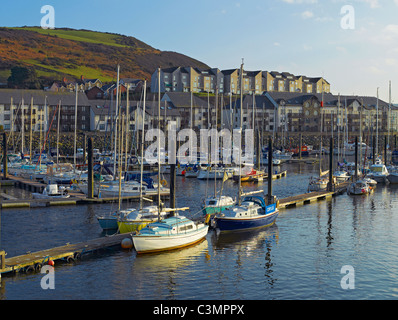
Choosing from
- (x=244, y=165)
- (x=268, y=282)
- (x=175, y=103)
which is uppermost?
(x=175, y=103)

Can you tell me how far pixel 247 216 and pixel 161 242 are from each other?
990 cm

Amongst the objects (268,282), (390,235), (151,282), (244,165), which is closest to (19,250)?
(151,282)

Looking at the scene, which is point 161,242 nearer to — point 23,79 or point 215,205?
point 215,205

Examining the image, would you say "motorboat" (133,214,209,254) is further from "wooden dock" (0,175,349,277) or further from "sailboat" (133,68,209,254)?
"wooden dock" (0,175,349,277)

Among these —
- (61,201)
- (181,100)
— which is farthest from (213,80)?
(61,201)

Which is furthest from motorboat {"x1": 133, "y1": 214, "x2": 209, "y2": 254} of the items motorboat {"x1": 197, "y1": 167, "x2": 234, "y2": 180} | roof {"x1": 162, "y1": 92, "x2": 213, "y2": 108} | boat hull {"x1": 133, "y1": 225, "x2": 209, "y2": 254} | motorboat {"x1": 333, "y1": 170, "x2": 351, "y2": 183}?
roof {"x1": 162, "y1": 92, "x2": 213, "y2": 108}

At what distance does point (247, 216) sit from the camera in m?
44.5

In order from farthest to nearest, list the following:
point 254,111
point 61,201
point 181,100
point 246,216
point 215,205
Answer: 1. point 181,100
2. point 254,111
3. point 61,201
4. point 215,205
5. point 246,216

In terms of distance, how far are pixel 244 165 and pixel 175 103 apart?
62.4m

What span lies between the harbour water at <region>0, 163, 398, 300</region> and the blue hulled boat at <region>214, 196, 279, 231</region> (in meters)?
0.73

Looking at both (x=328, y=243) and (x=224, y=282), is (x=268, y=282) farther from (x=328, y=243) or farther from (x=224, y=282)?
(x=328, y=243)

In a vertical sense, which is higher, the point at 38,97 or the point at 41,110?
the point at 38,97

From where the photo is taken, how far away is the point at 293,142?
493ft

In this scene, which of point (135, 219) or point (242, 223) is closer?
point (135, 219)
